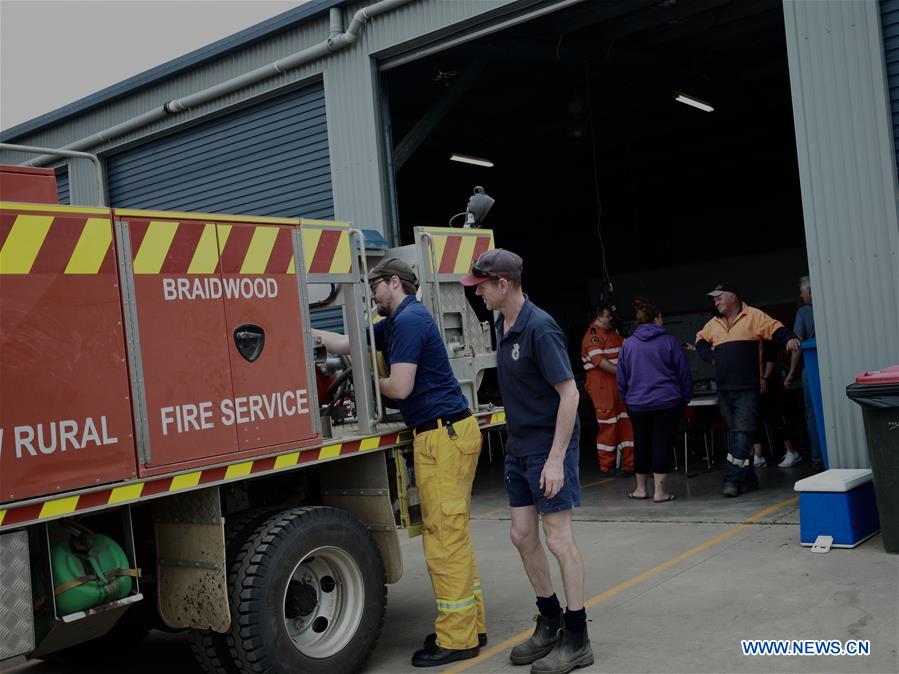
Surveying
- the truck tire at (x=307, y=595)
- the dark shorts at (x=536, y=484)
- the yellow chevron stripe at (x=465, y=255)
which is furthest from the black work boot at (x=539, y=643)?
the yellow chevron stripe at (x=465, y=255)

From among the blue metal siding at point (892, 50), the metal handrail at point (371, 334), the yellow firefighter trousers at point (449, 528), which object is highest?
the blue metal siding at point (892, 50)

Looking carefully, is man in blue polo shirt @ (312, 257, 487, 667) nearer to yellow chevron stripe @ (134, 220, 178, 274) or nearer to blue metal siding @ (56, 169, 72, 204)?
yellow chevron stripe @ (134, 220, 178, 274)

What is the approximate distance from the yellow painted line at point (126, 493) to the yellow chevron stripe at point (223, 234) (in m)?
1.18

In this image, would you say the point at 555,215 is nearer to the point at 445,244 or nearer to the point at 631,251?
the point at 631,251

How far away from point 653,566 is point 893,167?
11.5 ft

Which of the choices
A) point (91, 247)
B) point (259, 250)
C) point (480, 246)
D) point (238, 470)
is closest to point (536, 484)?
point (238, 470)

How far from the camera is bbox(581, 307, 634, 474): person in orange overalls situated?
11.0 meters

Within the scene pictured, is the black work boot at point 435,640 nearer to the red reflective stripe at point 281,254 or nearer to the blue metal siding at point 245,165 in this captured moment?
the red reflective stripe at point 281,254

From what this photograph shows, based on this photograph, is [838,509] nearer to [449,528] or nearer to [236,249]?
[449,528]

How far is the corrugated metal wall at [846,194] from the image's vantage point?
6.95m

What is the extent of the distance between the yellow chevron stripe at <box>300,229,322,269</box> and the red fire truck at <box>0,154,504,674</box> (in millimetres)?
12

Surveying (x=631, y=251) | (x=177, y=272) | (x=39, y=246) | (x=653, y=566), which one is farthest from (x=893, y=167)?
(x=631, y=251)

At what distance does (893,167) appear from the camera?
6930 mm

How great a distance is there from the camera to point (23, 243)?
3.64 m
